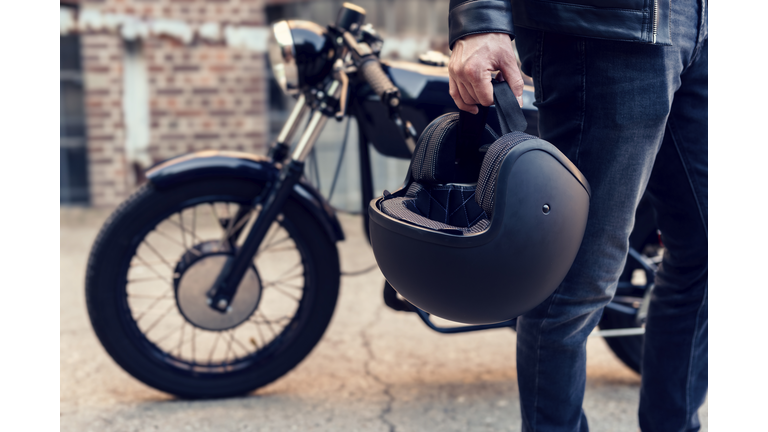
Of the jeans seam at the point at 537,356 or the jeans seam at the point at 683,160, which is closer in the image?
the jeans seam at the point at 537,356

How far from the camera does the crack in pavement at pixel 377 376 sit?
189 cm

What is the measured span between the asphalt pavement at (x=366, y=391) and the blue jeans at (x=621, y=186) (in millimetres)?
507

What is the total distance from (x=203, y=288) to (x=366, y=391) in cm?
61

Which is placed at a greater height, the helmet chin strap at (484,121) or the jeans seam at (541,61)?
the jeans seam at (541,61)

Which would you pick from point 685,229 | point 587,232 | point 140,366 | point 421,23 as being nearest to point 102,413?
point 140,366

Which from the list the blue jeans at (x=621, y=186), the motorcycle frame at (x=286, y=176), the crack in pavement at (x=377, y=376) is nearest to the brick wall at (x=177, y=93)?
the crack in pavement at (x=377, y=376)

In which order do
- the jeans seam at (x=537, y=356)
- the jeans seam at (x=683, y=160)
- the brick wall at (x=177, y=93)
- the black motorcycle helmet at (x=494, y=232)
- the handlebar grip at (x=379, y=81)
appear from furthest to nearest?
1. the brick wall at (x=177, y=93)
2. the handlebar grip at (x=379, y=81)
3. the jeans seam at (x=683, y=160)
4. the jeans seam at (x=537, y=356)
5. the black motorcycle helmet at (x=494, y=232)

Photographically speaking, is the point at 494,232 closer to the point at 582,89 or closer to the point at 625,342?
the point at 582,89

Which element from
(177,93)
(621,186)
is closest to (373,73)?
(621,186)

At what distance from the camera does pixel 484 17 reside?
3.61 ft

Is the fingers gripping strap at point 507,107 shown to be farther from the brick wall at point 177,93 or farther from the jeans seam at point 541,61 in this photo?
the brick wall at point 177,93

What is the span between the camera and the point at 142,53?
15.9ft
